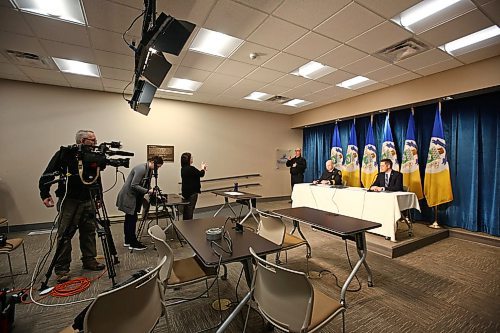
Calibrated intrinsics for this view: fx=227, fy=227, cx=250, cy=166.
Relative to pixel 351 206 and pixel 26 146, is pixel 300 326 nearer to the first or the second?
pixel 351 206

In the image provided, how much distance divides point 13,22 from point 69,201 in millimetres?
2199

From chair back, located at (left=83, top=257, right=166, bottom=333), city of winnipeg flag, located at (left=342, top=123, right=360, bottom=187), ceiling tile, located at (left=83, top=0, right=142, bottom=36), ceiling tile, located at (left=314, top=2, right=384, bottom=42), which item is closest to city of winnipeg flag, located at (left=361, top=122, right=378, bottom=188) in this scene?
city of winnipeg flag, located at (left=342, top=123, right=360, bottom=187)

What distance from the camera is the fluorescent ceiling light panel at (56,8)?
7.64 feet

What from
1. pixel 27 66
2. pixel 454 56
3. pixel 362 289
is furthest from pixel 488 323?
pixel 27 66

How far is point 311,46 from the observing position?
3.22 metres

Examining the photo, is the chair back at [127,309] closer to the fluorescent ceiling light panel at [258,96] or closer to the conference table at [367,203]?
the conference table at [367,203]

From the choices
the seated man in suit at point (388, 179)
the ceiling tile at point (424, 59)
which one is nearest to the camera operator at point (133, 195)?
the seated man in suit at point (388, 179)

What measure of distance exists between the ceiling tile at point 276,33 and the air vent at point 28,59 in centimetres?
333

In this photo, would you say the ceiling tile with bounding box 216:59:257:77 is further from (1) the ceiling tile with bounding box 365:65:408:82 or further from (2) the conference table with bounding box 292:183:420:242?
(2) the conference table with bounding box 292:183:420:242

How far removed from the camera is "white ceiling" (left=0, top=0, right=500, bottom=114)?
7.95ft

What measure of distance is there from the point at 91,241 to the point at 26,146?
3316 millimetres

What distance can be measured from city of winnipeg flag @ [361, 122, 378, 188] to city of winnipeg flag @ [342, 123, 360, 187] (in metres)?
0.28

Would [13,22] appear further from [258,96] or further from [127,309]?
[258,96]

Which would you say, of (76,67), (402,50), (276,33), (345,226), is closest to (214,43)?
(276,33)
